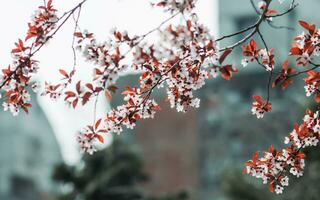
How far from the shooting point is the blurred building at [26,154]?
35.7 metres

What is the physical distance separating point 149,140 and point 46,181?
1357cm

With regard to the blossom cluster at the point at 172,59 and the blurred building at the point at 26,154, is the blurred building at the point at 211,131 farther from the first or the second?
the blossom cluster at the point at 172,59

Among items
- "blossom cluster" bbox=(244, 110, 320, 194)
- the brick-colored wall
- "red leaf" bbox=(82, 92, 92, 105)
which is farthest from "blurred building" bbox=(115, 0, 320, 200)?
"red leaf" bbox=(82, 92, 92, 105)

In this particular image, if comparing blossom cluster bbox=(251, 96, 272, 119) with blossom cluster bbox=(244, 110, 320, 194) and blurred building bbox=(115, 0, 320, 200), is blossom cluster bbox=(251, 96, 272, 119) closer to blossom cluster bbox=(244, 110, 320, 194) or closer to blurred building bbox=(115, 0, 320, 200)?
blossom cluster bbox=(244, 110, 320, 194)

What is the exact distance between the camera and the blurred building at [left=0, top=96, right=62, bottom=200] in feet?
117

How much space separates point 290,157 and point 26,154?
3430 centimetres

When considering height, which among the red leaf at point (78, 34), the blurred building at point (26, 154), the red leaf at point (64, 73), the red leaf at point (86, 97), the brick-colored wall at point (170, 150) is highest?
the blurred building at point (26, 154)

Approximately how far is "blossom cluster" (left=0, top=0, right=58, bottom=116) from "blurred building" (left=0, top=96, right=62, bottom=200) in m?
30.8

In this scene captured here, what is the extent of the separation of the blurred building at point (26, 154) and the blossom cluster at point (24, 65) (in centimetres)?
3080

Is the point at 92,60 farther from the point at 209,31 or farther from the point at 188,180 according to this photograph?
the point at 188,180

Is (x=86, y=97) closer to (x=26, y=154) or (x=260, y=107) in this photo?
(x=260, y=107)

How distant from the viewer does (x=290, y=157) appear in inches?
193

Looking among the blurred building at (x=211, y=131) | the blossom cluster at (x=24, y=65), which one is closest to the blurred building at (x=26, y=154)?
the blurred building at (x=211, y=131)

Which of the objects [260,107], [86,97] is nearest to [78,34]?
[86,97]
